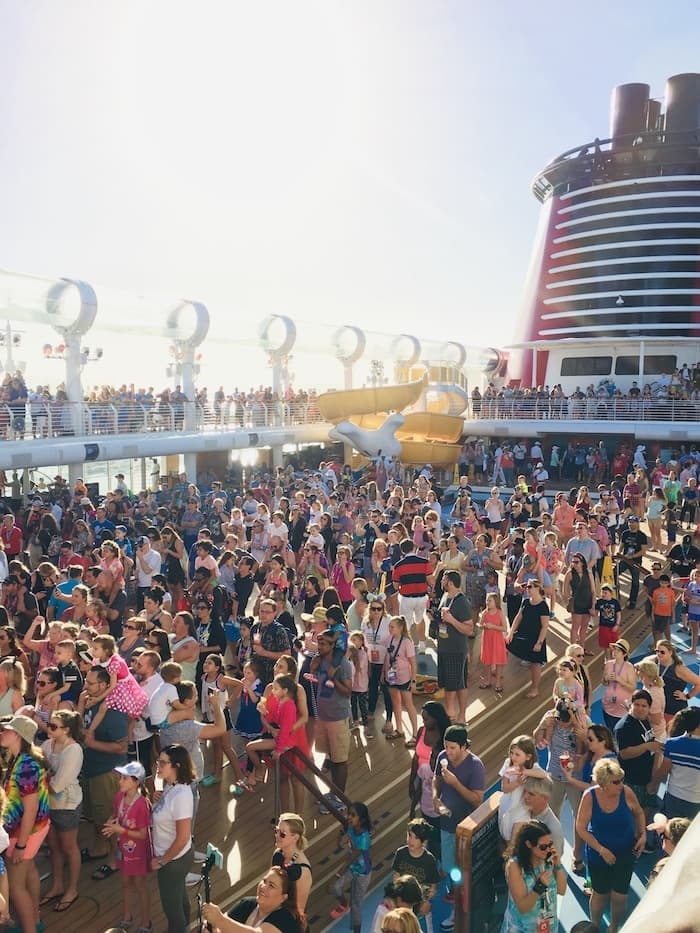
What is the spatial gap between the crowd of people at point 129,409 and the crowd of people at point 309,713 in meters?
6.68

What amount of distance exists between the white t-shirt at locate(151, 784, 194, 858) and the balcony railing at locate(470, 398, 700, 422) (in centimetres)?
2134

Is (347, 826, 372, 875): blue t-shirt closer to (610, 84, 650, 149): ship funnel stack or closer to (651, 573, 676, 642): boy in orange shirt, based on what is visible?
(651, 573, 676, 642): boy in orange shirt

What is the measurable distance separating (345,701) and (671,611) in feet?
16.4

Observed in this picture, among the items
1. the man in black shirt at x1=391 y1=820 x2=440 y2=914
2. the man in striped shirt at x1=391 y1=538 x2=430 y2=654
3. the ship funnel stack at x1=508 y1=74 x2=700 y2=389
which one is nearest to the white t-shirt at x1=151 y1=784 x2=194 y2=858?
the man in black shirt at x1=391 y1=820 x2=440 y2=914

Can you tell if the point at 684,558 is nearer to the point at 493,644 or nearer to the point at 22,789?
the point at 493,644

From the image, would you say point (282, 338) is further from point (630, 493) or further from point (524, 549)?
point (524, 549)

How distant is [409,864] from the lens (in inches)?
169

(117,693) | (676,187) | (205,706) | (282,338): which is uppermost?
(676,187)

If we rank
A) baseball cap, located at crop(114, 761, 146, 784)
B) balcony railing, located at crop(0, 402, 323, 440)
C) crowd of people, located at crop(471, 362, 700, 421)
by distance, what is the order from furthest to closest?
1. crowd of people, located at crop(471, 362, 700, 421)
2. balcony railing, located at crop(0, 402, 323, 440)
3. baseball cap, located at crop(114, 761, 146, 784)

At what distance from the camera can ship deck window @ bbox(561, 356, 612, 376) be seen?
28.0 metres

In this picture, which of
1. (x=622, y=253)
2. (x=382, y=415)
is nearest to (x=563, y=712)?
(x=382, y=415)

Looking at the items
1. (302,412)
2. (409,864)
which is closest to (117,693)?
(409,864)

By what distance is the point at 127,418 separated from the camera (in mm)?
19594

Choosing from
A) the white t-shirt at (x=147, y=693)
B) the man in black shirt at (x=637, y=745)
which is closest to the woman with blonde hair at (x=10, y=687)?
the white t-shirt at (x=147, y=693)
